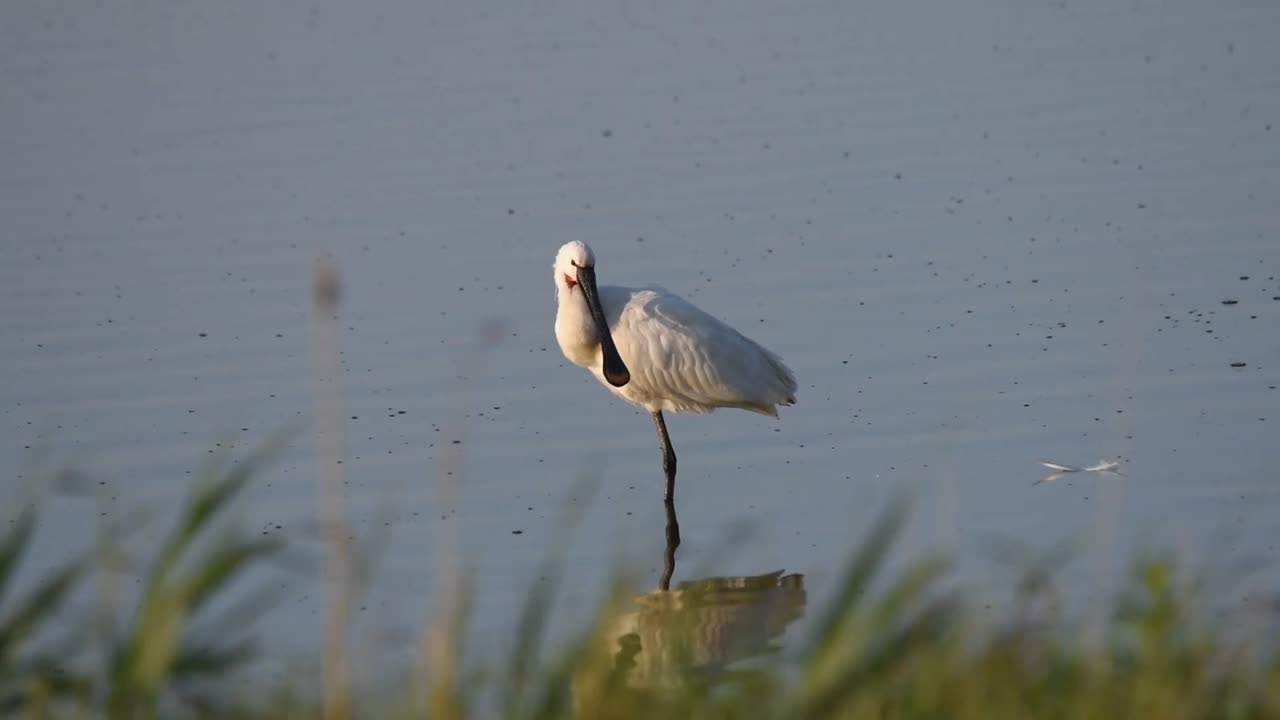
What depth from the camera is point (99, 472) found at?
→ 9.21 metres

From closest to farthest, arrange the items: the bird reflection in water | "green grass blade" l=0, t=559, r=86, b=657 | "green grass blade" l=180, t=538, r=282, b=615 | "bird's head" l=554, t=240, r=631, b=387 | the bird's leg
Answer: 1. "green grass blade" l=180, t=538, r=282, b=615
2. "green grass blade" l=0, t=559, r=86, b=657
3. the bird reflection in water
4. the bird's leg
5. "bird's head" l=554, t=240, r=631, b=387

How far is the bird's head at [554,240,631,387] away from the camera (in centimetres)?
916

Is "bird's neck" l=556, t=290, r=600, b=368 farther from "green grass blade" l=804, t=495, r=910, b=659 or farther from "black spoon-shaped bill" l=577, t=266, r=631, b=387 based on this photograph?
"green grass blade" l=804, t=495, r=910, b=659

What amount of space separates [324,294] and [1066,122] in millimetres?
11957

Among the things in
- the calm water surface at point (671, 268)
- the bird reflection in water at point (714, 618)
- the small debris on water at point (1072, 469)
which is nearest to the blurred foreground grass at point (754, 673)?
the calm water surface at point (671, 268)

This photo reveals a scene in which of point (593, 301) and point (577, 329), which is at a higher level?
point (593, 301)

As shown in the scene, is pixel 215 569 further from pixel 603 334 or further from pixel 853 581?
pixel 603 334

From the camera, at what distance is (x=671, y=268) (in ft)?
39.0

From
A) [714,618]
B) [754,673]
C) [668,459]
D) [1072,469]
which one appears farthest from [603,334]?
[754,673]

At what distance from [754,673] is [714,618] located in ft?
9.41

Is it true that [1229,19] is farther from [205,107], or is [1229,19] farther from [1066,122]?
[205,107]

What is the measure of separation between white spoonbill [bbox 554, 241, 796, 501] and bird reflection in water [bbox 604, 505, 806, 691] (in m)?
1.06

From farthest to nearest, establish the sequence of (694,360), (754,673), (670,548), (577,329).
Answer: (577,329) → (694,360) → (670,548) → (754,673)

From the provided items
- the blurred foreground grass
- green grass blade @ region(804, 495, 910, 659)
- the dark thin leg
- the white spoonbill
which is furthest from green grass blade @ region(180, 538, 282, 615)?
the white spoonbill
